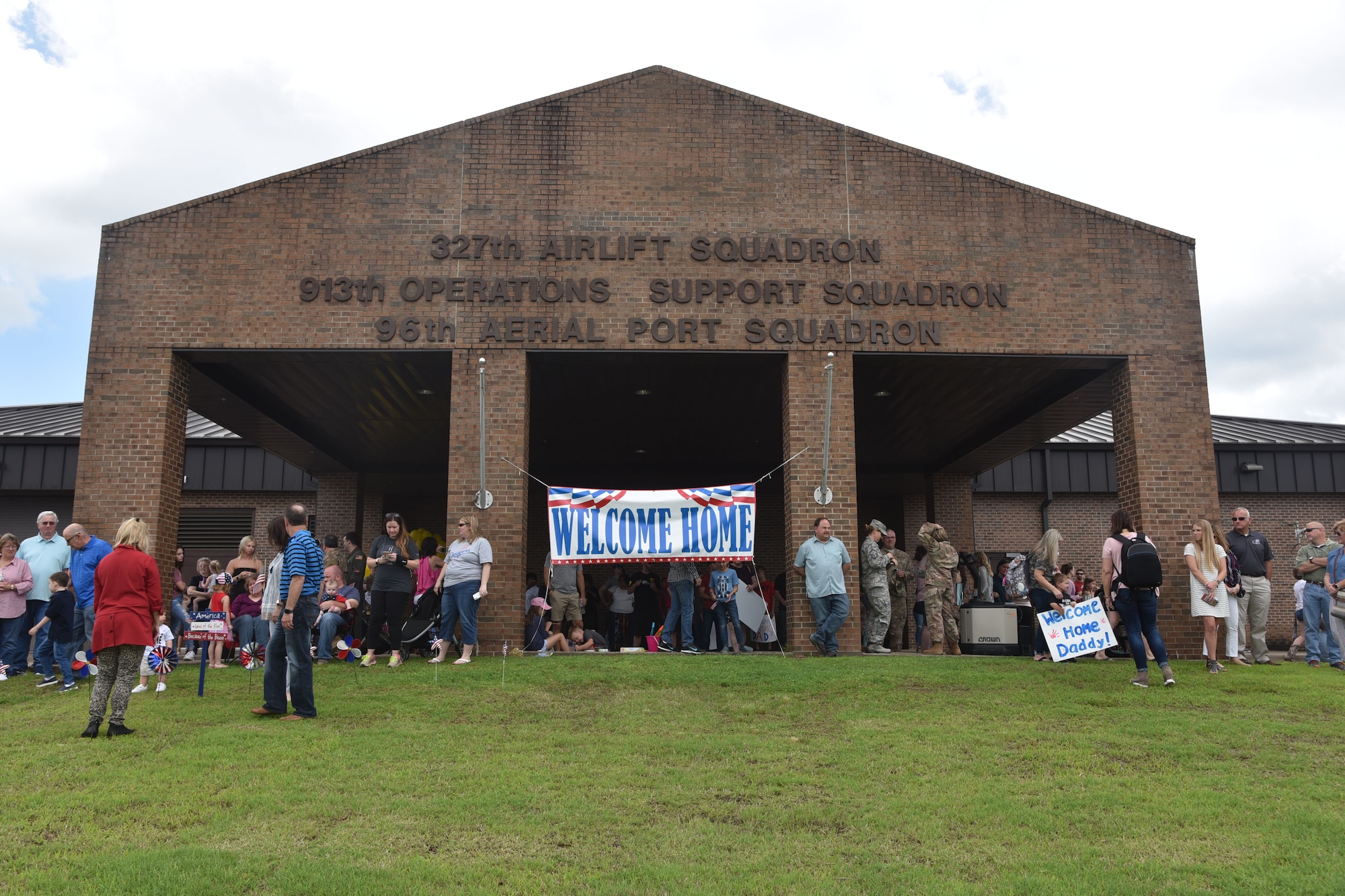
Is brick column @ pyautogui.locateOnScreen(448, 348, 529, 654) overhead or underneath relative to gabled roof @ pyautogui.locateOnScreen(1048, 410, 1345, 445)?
underneath

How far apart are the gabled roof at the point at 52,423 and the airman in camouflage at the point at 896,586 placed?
16.1 metres

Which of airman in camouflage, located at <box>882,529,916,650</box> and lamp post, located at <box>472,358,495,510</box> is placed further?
airman in camouflage, located at <box>882,529,916,650</box>

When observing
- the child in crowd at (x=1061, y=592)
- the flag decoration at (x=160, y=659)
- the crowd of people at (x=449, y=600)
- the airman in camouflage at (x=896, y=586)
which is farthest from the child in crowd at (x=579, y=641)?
the child in crowd at (x=1061, y=592)

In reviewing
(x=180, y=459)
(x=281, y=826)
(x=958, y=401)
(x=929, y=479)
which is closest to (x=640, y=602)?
(x=958, y=401)

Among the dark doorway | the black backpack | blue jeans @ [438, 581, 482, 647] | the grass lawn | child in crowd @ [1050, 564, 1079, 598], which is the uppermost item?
the dark doorway

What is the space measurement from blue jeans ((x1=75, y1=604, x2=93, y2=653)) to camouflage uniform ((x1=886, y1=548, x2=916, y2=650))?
33.0 ft

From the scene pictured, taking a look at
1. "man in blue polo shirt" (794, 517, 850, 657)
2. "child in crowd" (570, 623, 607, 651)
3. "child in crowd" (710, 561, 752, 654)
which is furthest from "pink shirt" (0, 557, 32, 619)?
"man in blue polo shirt" (794, 517, 850, 657)

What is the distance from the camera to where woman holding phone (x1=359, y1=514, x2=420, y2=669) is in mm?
11577

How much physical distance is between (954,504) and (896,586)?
10.2 m

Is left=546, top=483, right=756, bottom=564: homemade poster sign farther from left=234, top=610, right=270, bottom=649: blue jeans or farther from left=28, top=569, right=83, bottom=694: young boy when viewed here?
left=28, top=569, right=83, bottom=694: young boy

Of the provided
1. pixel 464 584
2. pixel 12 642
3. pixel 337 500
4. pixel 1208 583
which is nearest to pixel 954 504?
pixel 1208 583

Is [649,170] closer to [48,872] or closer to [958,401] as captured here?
[958,401]

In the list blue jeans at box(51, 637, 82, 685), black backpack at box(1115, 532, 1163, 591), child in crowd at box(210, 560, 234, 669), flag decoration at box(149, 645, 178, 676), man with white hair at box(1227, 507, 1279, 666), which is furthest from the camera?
man with white hair at box(1227, 507, 1279, 666)

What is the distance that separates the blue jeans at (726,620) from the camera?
13.8 m
